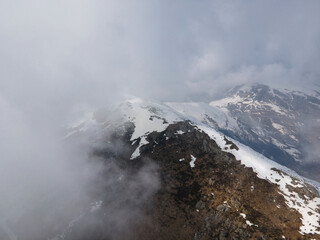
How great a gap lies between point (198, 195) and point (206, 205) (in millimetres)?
6357

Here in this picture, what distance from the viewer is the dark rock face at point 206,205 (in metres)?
72.8

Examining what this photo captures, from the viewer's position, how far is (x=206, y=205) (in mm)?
84000

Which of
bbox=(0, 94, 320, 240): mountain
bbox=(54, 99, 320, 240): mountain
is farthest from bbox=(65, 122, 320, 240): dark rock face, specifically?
bbox=(0, 94, 320, 240): mountain

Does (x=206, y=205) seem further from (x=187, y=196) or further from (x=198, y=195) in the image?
(x=187, y=196)

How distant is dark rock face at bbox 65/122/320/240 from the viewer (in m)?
72.8

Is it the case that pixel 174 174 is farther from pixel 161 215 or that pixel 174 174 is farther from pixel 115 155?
pixel 115 155

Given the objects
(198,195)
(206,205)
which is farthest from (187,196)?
(206,205)

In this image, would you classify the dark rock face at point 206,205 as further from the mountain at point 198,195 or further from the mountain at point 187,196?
the mountain at point 187,196

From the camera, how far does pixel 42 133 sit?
186 m

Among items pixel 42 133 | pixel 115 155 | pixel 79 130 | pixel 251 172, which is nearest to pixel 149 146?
pixel 115 155

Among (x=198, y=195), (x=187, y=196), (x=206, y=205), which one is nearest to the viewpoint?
(x=206, y=205)

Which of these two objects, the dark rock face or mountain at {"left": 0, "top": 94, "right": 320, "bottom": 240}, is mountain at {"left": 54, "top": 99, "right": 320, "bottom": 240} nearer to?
the dark rock face

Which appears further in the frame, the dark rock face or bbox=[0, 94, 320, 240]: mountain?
bbox=[0, 94, 320, 240]: mountain

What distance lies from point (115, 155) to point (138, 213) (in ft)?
138
